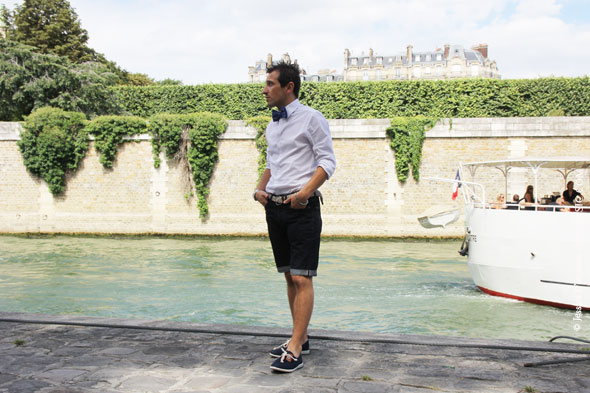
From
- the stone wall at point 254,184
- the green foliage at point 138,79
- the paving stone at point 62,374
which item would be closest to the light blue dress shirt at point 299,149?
the paving stone at point 62,374

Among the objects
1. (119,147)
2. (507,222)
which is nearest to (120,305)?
(507,222)

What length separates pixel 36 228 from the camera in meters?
17.8

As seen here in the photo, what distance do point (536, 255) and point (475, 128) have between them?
8724 mm

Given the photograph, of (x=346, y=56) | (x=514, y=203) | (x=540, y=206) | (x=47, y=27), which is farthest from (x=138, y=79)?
(x=346, y=56)

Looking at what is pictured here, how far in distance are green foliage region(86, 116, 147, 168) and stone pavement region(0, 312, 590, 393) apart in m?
14.0

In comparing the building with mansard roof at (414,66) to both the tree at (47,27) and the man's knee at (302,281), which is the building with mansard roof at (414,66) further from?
the man's knee at (302,281)

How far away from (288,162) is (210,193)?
14.2 meters

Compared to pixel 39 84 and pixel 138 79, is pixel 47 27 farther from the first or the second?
pixel 138 79

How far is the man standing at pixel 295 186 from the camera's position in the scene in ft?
10.5

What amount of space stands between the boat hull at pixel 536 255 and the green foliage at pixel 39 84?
52.0 ft

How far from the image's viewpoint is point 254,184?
1702 centimetres

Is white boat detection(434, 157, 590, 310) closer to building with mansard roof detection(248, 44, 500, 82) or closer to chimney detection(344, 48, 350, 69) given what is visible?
building with mansard roof detection(248, 44, 500, 82)

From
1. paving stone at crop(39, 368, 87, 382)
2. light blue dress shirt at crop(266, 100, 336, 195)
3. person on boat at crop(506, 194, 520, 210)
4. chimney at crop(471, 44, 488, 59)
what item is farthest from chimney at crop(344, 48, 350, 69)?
paving stone at crop(39, 368, 87, 382)

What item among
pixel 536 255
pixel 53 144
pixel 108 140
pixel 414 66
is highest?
pixel 414 66
